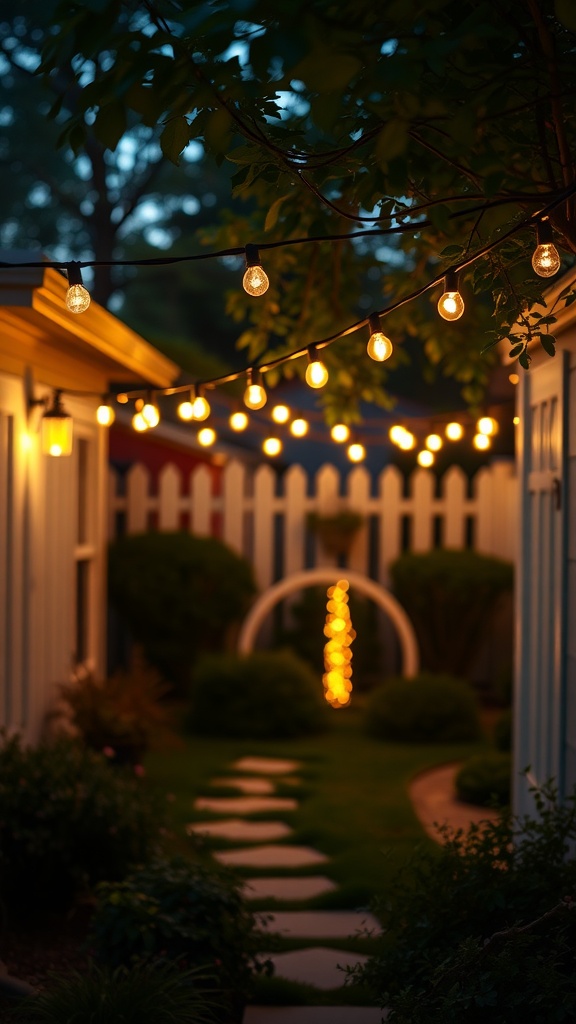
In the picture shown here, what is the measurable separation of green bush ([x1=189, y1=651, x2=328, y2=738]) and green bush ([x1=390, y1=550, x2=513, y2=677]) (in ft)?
5.63

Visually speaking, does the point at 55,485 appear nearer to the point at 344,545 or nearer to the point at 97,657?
the point at 97,657

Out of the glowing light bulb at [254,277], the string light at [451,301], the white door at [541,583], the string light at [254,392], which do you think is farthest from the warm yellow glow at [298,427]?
the string light at [451,301]

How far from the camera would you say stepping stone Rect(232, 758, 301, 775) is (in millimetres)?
7746

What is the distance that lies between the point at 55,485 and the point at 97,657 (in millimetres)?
1822

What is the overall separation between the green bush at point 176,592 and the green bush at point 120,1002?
21.2ft

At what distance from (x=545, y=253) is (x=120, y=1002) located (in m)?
2.30

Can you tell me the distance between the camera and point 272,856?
5.77 m

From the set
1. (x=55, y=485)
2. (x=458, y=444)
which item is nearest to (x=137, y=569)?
(x=55, y=485)

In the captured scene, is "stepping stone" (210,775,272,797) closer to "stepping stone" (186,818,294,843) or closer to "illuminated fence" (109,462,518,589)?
"stepping stone" (186,818,294,843)

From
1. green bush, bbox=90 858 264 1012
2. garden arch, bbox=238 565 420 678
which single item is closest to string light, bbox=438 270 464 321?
green bush, bbox=90 858 264 1012

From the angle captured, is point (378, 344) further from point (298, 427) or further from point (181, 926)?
point (298, 427)

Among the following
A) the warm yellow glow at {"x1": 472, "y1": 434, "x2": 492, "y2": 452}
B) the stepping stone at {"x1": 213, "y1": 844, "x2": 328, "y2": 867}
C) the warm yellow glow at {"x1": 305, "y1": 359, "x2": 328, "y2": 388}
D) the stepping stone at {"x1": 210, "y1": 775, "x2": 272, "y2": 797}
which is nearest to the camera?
the warm yellow glow at {"x1": 305, "y1": 359, "x2": 328, "y2": 388}

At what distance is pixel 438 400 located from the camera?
2664cm

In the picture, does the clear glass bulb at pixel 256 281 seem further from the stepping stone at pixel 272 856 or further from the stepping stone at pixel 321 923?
the stepping stone at pixel 272 856
